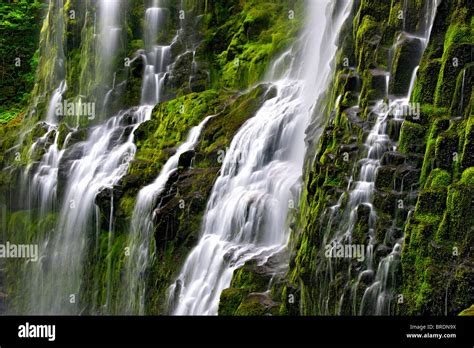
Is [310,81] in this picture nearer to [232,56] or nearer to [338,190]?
[232,56]

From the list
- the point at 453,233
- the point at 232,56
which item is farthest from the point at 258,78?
the point at 453,233

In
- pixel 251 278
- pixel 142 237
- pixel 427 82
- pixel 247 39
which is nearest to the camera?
pixel 427 82

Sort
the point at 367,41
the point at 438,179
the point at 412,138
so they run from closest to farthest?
the point at 438,179 < the point at 412,138 < the point at 367,41

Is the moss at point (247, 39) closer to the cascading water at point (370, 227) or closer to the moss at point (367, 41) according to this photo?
the moss at point (367, 41)

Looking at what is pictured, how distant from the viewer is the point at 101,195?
24.4m

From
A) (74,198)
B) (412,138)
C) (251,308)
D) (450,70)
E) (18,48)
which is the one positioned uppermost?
(18,48)

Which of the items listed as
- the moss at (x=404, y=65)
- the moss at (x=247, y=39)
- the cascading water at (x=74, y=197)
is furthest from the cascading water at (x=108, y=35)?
the moss at (x=404, y=65)

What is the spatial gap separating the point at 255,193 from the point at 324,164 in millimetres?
3327

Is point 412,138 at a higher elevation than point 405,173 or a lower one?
higher

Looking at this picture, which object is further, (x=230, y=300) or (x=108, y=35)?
(x=108, y=35)

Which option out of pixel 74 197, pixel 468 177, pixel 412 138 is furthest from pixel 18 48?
pixel 468 177

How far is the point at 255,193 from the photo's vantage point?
19.5 m

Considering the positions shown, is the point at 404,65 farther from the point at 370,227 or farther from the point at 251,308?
the point at 251,308
